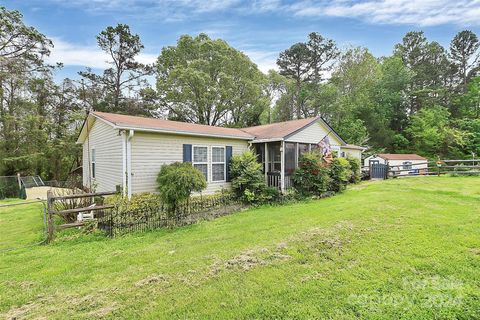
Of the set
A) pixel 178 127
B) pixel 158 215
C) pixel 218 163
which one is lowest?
pixel 158 215

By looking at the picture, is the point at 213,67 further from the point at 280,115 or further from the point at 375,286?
the point at 375,286

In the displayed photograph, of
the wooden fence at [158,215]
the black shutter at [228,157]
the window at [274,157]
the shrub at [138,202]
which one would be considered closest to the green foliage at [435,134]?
the window at [274,157]

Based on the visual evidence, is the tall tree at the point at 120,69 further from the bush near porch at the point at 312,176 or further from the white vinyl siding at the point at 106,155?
the bush near porch at the point at 312,176

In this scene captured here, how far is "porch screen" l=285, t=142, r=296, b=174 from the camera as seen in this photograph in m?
12.1

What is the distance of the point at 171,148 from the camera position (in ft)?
30.7

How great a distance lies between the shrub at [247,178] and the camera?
10.4 meters

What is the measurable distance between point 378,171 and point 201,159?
1557 cm

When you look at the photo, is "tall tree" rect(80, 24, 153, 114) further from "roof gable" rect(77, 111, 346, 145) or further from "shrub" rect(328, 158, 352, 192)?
"shrub" rect(328, 158, 352, 192)

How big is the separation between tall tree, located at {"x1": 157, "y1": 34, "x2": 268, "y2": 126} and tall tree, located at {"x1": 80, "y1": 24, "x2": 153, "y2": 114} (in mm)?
2485

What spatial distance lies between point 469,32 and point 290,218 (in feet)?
141

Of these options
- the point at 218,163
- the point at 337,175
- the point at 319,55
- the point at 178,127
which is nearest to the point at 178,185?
the point at 178,127

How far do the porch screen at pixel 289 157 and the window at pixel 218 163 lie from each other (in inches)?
132

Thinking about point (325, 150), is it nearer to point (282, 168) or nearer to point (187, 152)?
point (282, 168)

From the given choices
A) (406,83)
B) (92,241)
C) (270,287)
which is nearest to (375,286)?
(270,287)
